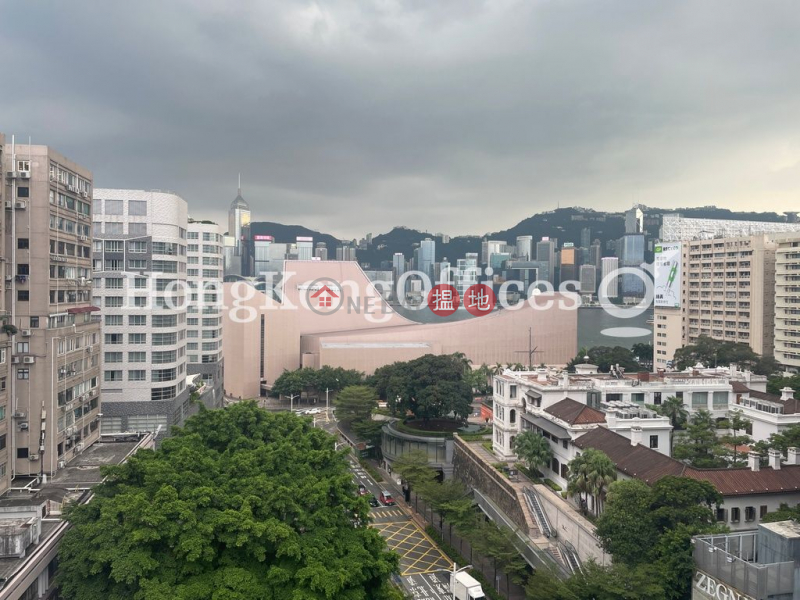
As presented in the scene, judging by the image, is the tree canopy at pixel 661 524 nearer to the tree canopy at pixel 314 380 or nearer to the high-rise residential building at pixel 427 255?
the tree canopy at pixel 314 380

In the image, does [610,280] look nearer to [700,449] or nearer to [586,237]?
[586,237]

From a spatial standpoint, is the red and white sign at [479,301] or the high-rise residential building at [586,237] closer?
the red and white sign at [479,301]

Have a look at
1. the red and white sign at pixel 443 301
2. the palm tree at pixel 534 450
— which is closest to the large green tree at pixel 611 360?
the red and white sign at pixel 443 301

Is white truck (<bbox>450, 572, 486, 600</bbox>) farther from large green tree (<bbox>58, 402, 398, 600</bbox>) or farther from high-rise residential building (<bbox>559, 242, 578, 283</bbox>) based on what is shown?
high-rise residential building (<bbox>559, 242, 578, 283</bbox>)

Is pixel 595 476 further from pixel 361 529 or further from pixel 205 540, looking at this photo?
pixel 205 540

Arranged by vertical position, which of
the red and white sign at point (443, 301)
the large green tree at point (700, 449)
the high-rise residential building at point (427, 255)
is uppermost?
the high-rise residential building at point (427, 255)

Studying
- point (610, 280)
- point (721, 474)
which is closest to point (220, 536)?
point (721, 474)
